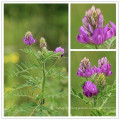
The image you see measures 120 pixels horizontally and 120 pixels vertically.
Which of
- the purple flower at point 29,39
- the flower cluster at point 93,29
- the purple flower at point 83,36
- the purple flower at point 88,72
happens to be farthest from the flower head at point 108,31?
the purple flower at point 29,39

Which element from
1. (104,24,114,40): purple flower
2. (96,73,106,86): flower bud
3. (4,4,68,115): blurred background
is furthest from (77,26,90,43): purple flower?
(4,4,68,115): blurred background

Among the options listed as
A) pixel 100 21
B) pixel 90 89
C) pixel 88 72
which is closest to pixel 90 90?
pixel 90 89

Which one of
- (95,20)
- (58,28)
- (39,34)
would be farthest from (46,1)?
(58,28)

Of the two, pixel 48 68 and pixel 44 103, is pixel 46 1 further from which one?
pixel 44 103

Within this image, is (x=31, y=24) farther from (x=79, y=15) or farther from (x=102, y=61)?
(x=102, y=61)

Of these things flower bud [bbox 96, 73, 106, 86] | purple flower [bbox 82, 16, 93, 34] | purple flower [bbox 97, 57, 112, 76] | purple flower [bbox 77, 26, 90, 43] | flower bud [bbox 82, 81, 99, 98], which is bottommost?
flower bud [bbox 82, 81, 99, 98]

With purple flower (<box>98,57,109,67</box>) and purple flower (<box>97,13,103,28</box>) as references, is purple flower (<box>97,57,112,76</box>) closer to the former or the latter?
purple flower (<box>98,57,109,67</box>)
